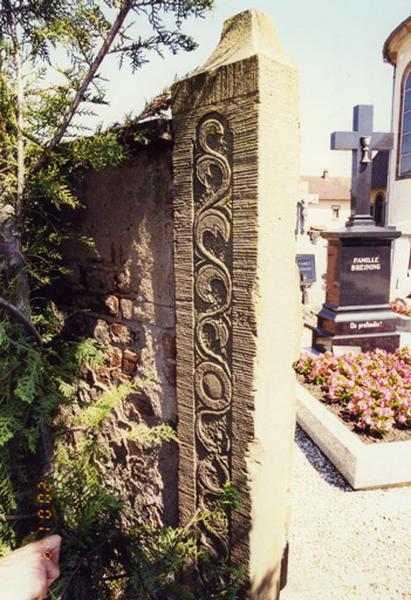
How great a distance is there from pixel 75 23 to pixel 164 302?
1.12 meters

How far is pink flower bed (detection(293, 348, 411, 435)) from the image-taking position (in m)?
4.00

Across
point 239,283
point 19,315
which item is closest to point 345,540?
point 239,283

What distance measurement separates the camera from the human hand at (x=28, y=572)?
1213mm

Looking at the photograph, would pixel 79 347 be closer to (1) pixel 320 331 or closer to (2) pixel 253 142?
(2) pixel 253 142

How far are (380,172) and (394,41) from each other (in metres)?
9.27

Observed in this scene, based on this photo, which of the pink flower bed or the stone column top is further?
the pink flower bed

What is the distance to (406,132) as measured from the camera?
17.1 m

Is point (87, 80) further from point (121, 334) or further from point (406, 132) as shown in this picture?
point (406, 132)

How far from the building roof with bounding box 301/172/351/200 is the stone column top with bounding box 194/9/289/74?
3996 cm

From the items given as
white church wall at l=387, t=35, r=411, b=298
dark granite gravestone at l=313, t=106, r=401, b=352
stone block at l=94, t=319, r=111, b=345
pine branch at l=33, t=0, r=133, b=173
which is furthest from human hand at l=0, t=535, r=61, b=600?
white church wall at l=387, t=35, r=411, b=298

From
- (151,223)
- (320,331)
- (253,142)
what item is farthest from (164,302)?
(320,331)

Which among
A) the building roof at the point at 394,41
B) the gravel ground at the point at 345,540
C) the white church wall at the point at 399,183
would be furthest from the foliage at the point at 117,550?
the building roof at the point at 394,41

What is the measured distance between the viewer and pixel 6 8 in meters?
1.55
